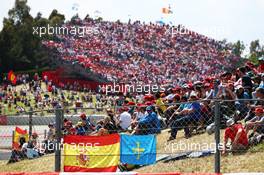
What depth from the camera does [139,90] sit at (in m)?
46.5

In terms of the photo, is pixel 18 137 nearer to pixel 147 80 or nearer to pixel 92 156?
pixel 92 156

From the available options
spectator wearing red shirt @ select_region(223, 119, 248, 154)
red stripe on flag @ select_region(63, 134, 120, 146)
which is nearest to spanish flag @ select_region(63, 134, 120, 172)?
red stripe on flag @ select_region(63, 134, 120, 146)

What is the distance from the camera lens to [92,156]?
9.97m

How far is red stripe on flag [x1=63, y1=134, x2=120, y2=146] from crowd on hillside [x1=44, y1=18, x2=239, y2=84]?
4377cm

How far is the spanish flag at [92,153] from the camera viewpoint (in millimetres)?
9930

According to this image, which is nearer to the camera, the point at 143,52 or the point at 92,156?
the point at 92,156

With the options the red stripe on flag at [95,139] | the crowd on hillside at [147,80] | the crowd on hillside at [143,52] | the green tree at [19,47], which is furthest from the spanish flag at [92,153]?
the green tree at [19,47]

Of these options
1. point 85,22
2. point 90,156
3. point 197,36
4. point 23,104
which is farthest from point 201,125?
point 197,36

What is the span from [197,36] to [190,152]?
62289mm

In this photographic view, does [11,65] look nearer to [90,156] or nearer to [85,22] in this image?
[85,22]

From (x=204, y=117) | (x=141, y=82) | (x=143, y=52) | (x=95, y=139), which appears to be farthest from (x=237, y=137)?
(x=143, y=52)

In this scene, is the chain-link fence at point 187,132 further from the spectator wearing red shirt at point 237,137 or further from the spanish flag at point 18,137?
the spanish flag at point 18,137

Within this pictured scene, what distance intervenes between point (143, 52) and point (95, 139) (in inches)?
2150

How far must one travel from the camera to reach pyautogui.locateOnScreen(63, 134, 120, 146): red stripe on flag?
9.99 metres
